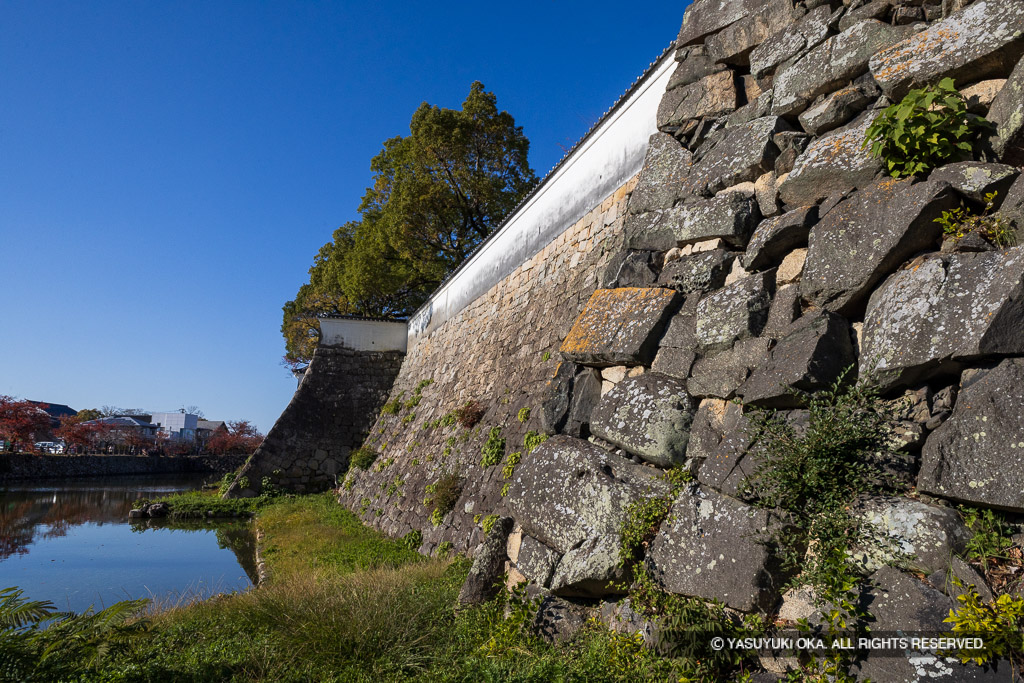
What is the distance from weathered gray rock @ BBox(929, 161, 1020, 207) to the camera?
9.71ft

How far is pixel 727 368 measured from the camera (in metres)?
3.64

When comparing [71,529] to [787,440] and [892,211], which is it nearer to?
[787,440]

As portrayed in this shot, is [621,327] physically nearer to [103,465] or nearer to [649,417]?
[649,417]

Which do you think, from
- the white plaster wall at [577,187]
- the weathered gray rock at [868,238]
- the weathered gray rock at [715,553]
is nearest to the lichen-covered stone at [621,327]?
the weathered gray rock at [868,238]

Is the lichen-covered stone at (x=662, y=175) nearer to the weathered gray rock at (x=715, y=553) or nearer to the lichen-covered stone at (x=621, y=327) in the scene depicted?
the lichen-covered stone at (x=621, y=327)

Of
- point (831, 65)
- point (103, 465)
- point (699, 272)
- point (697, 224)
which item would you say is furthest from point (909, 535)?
point (103, 465)

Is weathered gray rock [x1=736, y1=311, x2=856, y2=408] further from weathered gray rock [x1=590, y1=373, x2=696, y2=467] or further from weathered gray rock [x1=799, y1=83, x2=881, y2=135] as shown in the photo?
weathered gray rock [x1=799, y1=83, x2=881, y2=135]

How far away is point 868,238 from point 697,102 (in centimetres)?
237

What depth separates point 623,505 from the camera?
3.54m

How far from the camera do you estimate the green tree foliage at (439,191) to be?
1645cm

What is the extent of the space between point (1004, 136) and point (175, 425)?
61.6 metres

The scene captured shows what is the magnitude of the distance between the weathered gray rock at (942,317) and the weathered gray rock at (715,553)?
1.03m

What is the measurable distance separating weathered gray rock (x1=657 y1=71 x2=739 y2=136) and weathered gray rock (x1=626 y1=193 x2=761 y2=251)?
955 millimetres

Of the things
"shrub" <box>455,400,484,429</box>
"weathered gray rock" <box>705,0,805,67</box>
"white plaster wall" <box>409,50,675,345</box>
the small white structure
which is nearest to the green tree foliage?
"white plaster wall" <box>409,50,675,345</box>
